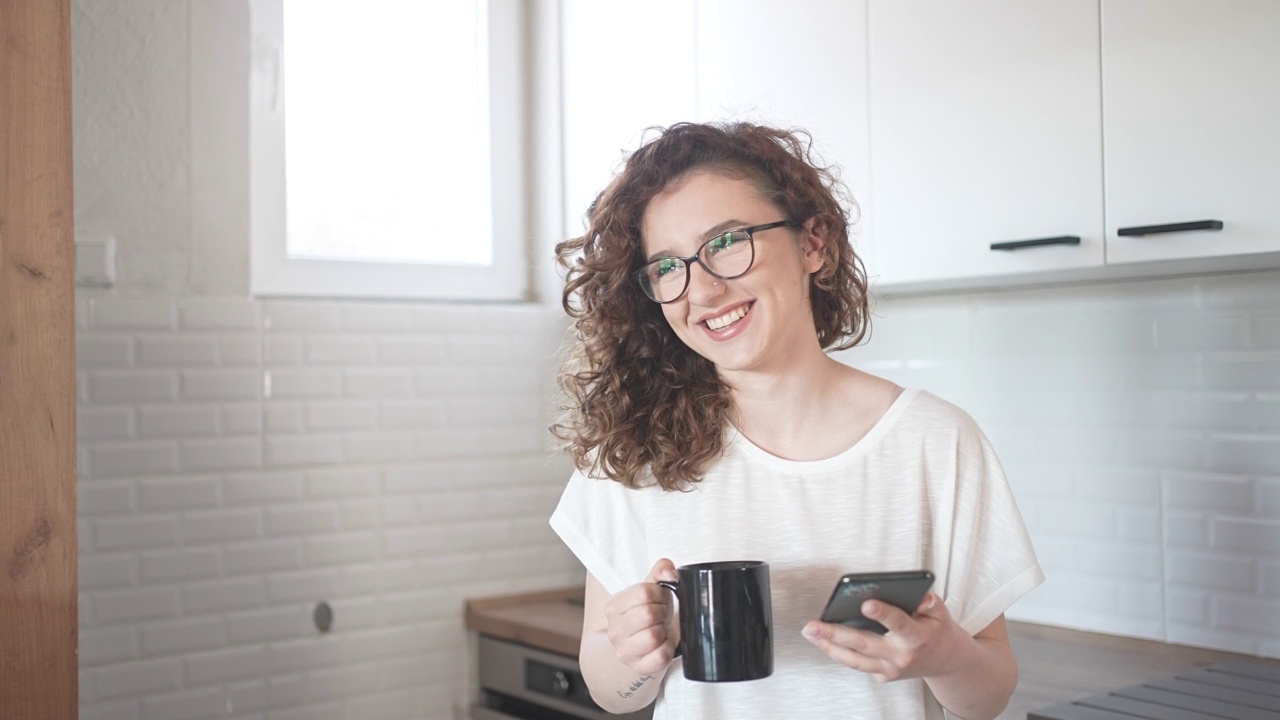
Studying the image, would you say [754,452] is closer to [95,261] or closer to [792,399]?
[792,399]

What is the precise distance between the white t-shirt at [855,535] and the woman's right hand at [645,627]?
0.12 metres

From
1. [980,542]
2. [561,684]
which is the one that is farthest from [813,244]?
[561,684]

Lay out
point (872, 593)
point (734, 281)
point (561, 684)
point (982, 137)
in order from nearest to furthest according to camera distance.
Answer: point (872, 593), point (734, 281), point (982, 137), point (561, 684)

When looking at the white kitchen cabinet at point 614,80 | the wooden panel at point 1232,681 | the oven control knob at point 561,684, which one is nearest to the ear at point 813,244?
the wooden panel at point 1232,681

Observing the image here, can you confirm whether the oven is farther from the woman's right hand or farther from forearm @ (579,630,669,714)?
the woman's right hand

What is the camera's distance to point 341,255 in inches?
113

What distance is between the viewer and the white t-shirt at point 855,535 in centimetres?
125

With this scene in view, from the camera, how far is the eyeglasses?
128 centimetres

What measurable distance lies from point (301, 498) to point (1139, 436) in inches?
70.5

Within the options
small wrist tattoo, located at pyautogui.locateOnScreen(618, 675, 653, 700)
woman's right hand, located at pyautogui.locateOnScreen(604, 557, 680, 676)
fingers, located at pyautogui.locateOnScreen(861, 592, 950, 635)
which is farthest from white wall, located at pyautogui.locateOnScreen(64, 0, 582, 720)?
fingers, located at pyautogui.locateOnScreen(861, 592, 950, 635)

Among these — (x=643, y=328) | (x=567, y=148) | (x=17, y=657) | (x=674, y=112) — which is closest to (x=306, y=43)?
(x=567, y=148)

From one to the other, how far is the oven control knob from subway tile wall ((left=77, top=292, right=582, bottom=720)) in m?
0.40

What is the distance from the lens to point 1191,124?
1771 mm

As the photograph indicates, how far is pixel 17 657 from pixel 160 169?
1.14 m
